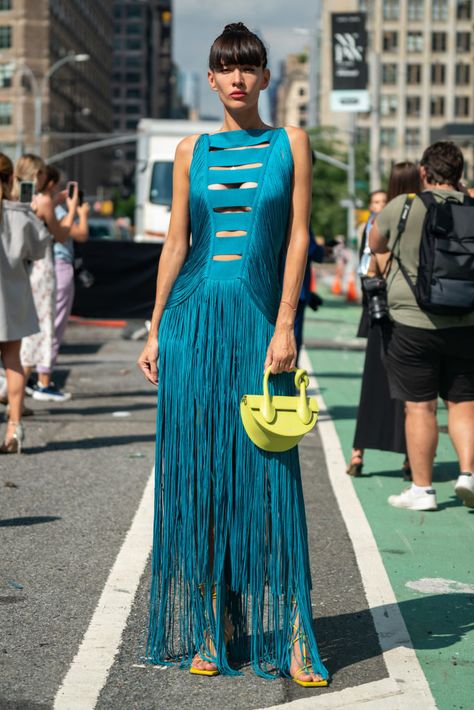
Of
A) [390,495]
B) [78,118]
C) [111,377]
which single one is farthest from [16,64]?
[390,495]

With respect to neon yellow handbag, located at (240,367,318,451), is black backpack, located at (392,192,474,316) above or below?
above

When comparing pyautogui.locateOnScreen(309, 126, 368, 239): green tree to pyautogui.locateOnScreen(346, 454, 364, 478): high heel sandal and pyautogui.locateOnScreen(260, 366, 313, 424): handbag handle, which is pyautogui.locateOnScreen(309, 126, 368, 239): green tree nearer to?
pyautogui.locateOnScreen(346, 454, 364, 478): high heel sandal

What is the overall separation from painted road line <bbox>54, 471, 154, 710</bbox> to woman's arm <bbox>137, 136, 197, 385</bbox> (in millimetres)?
916

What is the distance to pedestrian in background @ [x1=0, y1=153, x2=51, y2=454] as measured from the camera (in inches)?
348

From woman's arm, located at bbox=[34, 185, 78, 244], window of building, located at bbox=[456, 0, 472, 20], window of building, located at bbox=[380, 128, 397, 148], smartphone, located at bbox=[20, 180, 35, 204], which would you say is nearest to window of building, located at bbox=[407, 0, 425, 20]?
window of building, located at bbox=[456, 0, 472, 20]

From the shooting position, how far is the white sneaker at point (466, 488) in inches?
275

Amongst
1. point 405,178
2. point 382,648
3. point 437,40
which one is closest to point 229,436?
point 382,648

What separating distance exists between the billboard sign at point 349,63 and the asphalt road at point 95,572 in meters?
40.8

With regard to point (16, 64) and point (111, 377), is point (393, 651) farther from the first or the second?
point (16, 64)

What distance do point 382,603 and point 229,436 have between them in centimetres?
135

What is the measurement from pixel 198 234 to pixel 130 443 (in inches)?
216

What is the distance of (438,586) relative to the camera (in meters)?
5.54

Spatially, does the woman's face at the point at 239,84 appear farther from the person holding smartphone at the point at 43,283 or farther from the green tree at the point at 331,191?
the green tree at the point at 331,191

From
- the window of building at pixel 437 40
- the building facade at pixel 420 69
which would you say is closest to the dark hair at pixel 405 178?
the building facade at pixel 420 69
